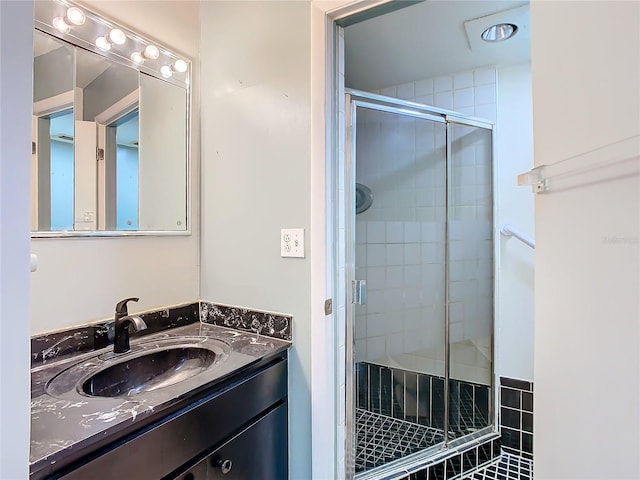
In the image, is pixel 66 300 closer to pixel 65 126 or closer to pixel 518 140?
pixel 65 126

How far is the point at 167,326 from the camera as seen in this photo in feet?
4.68

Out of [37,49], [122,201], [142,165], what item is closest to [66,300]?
[122,201]

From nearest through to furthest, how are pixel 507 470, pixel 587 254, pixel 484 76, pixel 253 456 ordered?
pixel 587 254, pixel 253 456, pixel 507 470, pixel 484 76

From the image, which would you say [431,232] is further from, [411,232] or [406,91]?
[406,91]

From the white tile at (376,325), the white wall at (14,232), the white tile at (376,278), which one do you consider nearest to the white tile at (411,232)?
the white tile at (376,278)

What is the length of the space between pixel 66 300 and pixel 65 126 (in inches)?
23.1

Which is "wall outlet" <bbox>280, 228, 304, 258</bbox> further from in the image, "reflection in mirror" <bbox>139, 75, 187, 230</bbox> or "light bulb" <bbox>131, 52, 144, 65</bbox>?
"light bulb" <bbox>131, 52, 144, 65</bbox>

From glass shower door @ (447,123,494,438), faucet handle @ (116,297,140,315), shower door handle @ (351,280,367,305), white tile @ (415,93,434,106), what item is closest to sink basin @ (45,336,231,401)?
faucet handle @ (116,297,140,315)

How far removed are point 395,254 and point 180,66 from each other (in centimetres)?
157

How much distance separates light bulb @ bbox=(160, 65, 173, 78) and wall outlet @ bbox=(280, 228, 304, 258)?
33.9 inches

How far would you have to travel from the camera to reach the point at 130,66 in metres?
1.33

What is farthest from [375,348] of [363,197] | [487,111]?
[487,111]

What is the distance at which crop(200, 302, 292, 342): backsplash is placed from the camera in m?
1.33

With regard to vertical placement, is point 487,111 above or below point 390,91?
below
